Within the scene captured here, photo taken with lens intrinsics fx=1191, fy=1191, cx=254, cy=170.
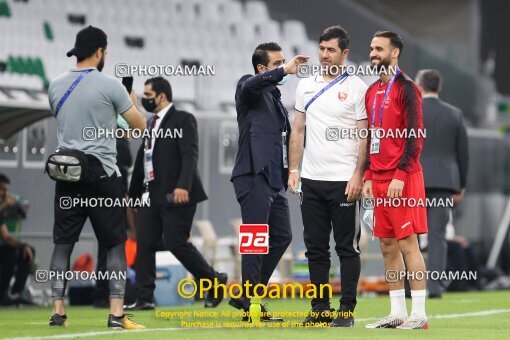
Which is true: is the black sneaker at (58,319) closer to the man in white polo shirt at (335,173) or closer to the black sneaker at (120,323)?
the black sneaker at (120,323)

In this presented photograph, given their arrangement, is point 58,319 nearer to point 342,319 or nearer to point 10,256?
point 342,319

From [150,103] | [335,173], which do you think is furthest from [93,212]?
[150,103]

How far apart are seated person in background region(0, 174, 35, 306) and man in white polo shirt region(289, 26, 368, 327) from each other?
462 cm

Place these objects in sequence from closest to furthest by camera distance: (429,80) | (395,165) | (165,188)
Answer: (395,165)
(165,188)
(429,80)

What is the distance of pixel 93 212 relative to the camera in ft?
23.4

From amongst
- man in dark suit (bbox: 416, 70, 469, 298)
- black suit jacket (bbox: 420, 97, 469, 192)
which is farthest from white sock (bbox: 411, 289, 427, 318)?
black suit jacket (bbox: 420, 97, 469, 192)

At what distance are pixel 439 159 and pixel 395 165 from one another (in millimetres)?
4059

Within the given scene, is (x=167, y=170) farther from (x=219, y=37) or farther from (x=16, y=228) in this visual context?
(x=219, y=37)

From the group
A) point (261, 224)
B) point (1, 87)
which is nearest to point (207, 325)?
point (261, 224)

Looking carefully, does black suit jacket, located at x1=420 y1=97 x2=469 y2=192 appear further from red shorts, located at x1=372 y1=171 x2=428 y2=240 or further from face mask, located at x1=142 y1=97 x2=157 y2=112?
red shorts, located at x1=372 y1=171 x2=428 y2=240

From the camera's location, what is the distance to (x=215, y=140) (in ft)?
45.4

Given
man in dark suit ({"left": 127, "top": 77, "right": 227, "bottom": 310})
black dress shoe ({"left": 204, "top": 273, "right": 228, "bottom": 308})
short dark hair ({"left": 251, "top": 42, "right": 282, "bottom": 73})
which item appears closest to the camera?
short dark hair ({"left": 251, "top": 42, "right": 282, "bottom": 73})

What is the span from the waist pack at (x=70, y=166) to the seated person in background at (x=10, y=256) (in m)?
4.42

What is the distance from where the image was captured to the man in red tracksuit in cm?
727
